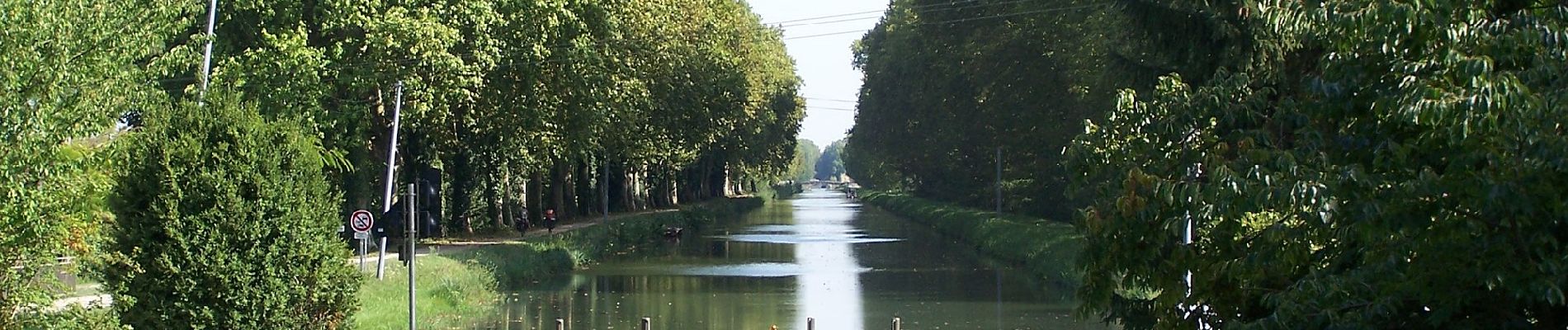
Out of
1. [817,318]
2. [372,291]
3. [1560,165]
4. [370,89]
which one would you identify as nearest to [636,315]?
[817,318]

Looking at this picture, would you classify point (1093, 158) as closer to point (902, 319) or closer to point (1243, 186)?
point (1243, 186)

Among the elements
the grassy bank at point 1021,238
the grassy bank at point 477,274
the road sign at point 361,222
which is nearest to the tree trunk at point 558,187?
the grassy bank at point 477,274

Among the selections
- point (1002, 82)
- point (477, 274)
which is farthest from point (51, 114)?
point (1002, 82)

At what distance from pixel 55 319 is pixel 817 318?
16460 mm

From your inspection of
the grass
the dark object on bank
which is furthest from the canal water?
the dark object on bank

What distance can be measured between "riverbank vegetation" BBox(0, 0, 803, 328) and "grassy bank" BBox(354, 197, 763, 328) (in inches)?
97.0

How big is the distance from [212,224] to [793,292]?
2049cm

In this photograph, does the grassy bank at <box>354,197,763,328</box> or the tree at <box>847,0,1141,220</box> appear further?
the tree at <box>847,0,1141,220</box>

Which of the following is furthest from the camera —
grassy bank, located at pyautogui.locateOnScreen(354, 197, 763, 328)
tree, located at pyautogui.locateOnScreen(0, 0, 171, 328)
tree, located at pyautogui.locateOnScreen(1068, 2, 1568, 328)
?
grassy bank, located at pyautogui.locateOnScreen(354, 197, 763, 328)

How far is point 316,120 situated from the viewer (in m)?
31.7

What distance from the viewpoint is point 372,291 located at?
26.0 m

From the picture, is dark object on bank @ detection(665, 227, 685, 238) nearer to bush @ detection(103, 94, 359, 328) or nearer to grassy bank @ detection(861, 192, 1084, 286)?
grassy bank @ detection(861, 192, 1084, 286)

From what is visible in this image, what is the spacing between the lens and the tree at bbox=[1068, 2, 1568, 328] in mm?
7730

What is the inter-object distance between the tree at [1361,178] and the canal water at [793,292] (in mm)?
15911
